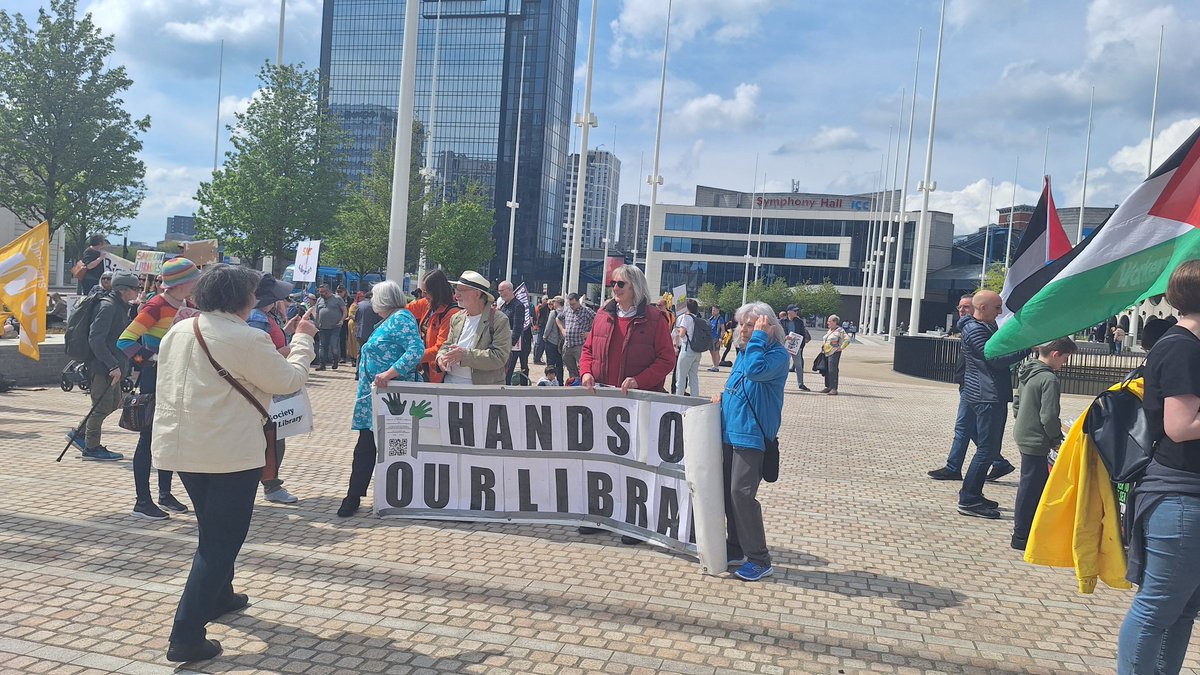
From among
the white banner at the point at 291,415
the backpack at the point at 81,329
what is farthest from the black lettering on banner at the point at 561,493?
the backpack at the point at 81,329

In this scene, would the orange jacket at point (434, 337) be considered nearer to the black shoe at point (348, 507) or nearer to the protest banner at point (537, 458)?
the protest banner at point (537, 458)

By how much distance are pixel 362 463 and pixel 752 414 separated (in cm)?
301

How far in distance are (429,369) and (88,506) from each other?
2.63 m

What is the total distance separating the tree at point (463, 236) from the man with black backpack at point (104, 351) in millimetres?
39752

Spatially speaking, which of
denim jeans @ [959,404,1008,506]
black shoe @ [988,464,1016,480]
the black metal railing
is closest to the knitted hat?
Answer: denim jeans @ [959,404,1008,506]

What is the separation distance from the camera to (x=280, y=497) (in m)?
6.93

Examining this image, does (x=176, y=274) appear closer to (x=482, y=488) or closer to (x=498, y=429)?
(x=498, y=429)

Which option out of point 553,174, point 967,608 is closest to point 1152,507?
point 967,608

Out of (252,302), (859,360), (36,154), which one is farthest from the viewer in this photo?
(859,360)

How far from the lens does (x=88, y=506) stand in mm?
6477

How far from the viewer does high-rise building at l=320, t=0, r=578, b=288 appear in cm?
9838

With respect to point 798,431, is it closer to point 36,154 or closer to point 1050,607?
point 1050,607

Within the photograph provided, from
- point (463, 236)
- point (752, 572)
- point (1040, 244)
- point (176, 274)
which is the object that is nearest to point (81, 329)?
point (176, 274)

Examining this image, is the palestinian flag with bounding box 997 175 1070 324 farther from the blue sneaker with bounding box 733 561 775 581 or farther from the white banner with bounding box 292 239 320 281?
the white banner with bounding box 292 239 320 281
